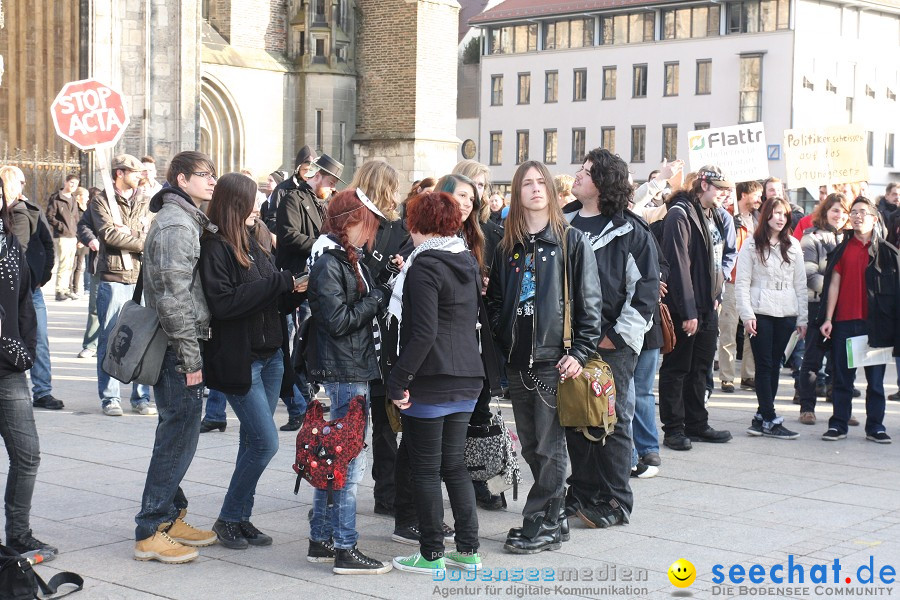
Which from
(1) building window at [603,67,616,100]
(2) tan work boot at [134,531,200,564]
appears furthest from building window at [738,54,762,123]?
(2) tan work boot at [134,531,200,564]

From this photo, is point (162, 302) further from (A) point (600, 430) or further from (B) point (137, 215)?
(B) point (137, 215)

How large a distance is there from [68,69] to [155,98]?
2.61 metres

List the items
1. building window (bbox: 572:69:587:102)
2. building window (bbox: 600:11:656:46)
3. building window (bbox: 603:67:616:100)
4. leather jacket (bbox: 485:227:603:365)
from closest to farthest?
leather jacket (bbox: 485:227:603:365) < building window (bbox: 600:11:656:46) < building window (bbox: 603:67:616:100) < building window (bbox: 572:69:587:102)

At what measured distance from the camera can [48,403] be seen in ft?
34.9

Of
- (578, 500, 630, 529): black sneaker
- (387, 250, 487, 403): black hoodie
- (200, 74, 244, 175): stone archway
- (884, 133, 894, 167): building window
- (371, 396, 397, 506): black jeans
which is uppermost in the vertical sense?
(884, 133, 894, 167): building window

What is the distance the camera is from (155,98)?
2161 centimetres

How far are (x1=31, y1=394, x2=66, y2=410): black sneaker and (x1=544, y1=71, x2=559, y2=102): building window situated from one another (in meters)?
63.0

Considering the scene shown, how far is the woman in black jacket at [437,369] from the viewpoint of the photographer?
5695 mm

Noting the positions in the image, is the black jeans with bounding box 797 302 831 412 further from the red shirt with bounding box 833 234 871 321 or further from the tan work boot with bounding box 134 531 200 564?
the tan work boot with bounding box 134 531 200 564

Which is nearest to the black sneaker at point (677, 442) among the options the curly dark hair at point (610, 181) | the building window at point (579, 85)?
the curly dark hair at point (610, 181)

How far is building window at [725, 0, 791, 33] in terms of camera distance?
63.2m

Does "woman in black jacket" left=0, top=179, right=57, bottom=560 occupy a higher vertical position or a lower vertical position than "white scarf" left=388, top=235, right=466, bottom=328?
lower

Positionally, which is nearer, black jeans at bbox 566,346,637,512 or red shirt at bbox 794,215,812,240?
black jeans at bbox 566,346,637,512

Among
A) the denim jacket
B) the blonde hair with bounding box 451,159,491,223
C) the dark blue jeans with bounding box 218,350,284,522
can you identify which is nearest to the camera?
the denim jacket
